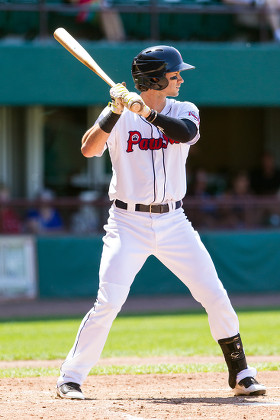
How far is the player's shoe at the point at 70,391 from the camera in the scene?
4898 millimetres

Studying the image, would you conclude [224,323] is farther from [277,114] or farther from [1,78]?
[277,114]

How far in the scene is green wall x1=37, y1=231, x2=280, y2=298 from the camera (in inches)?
488

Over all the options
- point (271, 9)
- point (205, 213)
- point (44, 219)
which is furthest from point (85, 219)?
point (271, 9)

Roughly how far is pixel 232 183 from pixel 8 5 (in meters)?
5.00

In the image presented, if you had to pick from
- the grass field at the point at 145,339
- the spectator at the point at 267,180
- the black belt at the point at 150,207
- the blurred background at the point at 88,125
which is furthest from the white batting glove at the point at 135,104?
the spectator at the point at 267,180

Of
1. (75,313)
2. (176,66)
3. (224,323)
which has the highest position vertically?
(176,66)

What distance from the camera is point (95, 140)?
192 inches

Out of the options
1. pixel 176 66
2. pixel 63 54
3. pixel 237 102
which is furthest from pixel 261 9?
pixel 176 66

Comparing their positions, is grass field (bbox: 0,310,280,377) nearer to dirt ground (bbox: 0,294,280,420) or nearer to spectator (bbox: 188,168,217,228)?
dirt ground (bbox: 0,294,280,420)

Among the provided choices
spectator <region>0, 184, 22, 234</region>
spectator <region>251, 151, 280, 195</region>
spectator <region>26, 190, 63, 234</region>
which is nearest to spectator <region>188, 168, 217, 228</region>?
spectator <region>251, 151, 280, 195</region>

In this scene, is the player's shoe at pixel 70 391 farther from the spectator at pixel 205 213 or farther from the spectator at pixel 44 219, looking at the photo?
the spectator at pixel 205 213

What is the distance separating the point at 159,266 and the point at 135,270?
7639mm

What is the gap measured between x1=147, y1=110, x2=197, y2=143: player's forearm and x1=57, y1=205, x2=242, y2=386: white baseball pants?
1.59 feet

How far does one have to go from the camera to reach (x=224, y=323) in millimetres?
5105
